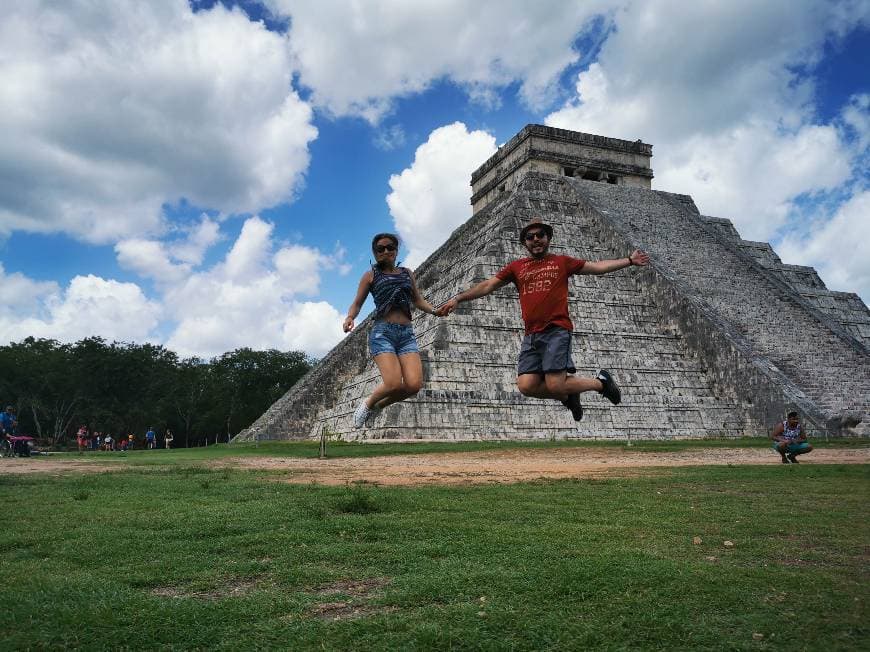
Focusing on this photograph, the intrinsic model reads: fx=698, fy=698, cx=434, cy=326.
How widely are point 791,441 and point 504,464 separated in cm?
497

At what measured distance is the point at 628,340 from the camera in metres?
21.5

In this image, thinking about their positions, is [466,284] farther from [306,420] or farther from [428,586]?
[428,586]

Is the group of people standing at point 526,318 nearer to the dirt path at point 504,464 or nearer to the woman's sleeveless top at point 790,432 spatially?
the dirt path at point 504,464

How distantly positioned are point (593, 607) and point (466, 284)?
57.9 feet

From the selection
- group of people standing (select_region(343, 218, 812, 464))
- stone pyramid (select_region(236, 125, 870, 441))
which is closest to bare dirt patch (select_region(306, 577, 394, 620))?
group of people standing (select_region(343, 218, 812, 464))

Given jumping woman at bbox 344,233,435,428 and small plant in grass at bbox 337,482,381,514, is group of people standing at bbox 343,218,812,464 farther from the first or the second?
small plant in grass at bbox 337,482,381,514

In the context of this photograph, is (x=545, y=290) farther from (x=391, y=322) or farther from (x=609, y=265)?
(x=391, y=322)

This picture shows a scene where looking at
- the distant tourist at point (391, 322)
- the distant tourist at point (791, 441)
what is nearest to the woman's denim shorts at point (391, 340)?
the distant tourist at point (391, 322)

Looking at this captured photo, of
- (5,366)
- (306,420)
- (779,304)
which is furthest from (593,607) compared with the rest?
(5,366)

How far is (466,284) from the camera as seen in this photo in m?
21.0

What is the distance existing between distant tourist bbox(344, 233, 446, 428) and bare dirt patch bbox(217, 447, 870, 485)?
2703mm

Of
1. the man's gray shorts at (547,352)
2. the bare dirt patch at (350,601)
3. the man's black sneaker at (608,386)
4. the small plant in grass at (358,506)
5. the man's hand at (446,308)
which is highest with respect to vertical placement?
the man's hand at (446,308)

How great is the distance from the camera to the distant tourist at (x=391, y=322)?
6.54m

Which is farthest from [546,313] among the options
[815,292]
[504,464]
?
[815,292]
